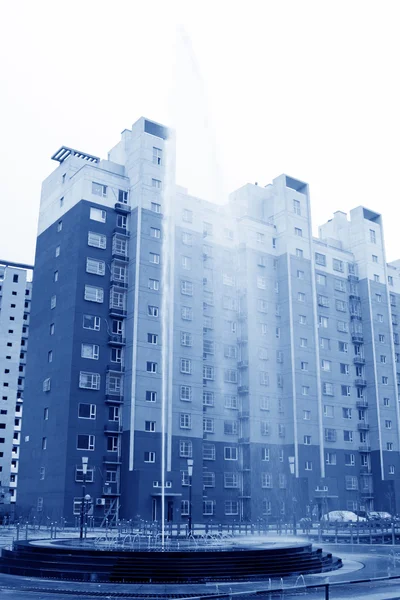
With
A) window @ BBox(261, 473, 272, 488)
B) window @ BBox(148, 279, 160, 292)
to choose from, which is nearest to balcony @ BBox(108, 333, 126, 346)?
window @ BBox(148, 279, 160, 292)

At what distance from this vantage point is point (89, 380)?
6462cm

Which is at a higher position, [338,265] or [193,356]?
[338,265]

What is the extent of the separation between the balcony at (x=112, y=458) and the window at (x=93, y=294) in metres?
Result: 15.9

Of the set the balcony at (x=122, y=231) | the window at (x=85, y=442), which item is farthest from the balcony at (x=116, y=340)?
the balcony at (x=122, y=231)

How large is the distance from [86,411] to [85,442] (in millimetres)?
3053

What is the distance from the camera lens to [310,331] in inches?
3243

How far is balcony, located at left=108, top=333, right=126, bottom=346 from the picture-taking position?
66688mm

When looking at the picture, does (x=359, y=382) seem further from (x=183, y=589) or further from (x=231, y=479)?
(x=183, y=589)

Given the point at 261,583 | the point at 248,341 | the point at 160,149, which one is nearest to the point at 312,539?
the point at 261,583

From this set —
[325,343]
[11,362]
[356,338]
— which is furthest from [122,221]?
[11,362]

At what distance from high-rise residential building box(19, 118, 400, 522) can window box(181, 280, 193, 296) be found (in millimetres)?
154

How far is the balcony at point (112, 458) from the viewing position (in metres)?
63.2

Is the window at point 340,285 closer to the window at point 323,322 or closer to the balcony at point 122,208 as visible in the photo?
the window at point 323,322

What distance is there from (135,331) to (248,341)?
17.1 meters
